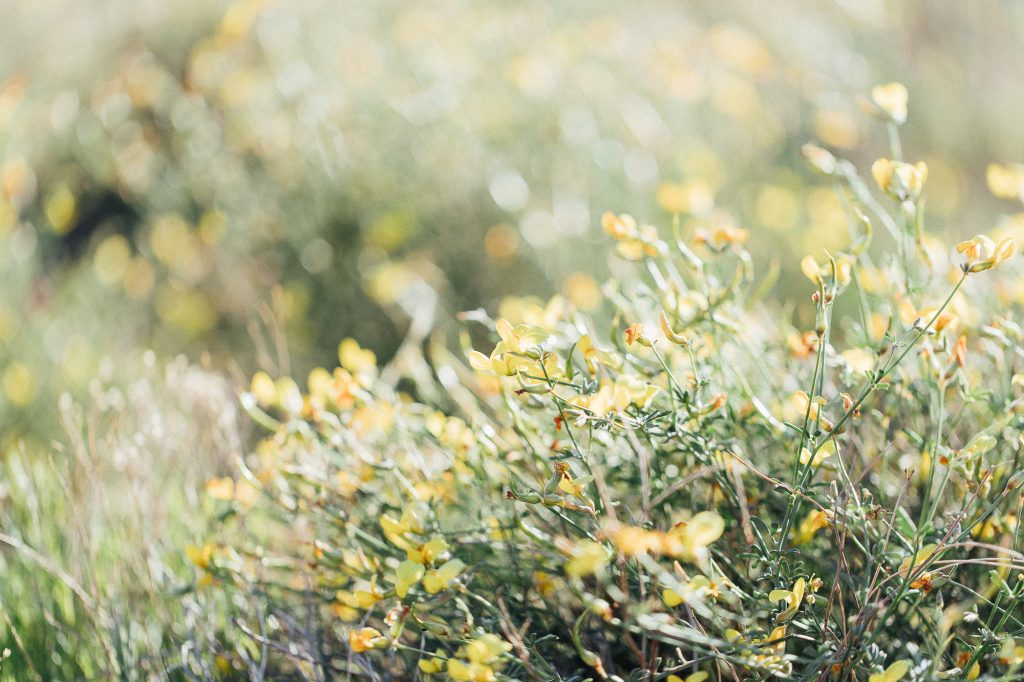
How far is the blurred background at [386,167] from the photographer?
8.86 feet

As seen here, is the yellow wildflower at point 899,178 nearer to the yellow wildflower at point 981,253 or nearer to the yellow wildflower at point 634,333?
the yellow wildflower at point 981,253

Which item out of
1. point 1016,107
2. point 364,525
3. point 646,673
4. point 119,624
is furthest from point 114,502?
point 1016,107

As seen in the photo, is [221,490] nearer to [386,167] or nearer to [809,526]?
[809,526]

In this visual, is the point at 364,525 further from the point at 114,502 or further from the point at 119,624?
the point at 114,502

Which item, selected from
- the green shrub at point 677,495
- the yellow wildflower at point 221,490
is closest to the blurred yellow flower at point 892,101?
the green shrub at point 677,495

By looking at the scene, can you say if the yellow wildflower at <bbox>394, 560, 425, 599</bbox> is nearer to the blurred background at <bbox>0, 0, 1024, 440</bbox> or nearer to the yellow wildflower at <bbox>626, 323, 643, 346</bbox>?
the yellow wildflower at <bbox>626, 323, 643, 346</bbox>

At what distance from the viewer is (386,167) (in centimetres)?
294

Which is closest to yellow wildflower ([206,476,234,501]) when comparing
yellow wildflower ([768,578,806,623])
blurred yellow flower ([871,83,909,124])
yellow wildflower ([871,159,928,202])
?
yellow wildflower ([768,578,806,623])

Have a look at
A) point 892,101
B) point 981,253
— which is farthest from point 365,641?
point 892,101

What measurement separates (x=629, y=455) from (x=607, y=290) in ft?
0.87

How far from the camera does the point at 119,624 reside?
1.37m

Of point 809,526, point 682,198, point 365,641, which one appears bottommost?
point 809,526

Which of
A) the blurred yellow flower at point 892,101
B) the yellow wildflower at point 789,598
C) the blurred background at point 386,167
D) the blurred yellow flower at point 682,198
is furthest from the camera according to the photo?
the blurred background at point 386,167

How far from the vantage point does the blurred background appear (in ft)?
8.86
